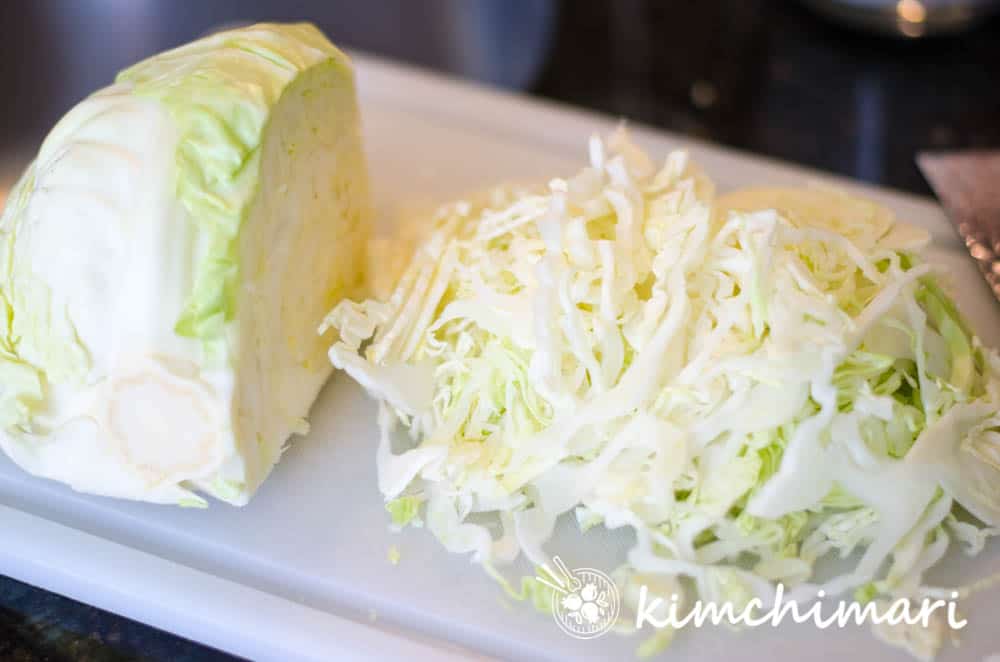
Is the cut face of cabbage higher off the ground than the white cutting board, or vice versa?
the cut face of cabbage

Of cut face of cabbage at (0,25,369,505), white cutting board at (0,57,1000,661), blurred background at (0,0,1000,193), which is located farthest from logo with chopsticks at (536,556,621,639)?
blurred background at (0,0,1000,193)

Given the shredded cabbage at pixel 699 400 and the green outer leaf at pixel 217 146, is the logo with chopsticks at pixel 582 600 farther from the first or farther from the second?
the green outer leaf at pixel 217 146

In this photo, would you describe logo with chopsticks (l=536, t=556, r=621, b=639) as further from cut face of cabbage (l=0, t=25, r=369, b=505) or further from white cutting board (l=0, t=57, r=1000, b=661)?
cut face of cabbage (l=0, t=25, r=369, b=505)

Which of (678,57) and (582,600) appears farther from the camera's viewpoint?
(678,57)

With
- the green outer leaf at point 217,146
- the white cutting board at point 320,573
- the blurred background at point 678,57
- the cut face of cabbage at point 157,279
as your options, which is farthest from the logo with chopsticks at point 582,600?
the blurred background at point 678,57

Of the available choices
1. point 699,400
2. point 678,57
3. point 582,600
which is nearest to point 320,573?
point 582,600

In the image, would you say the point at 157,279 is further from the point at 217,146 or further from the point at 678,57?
the point at 678,57
